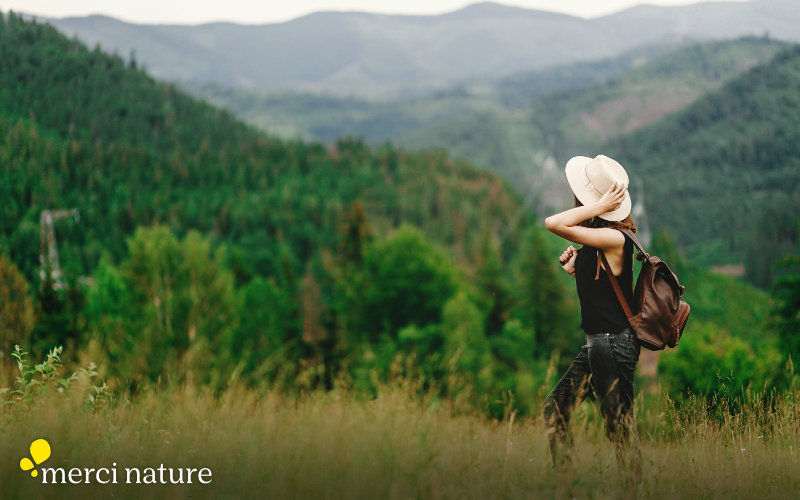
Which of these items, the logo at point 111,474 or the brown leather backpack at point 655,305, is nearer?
the logo at point 111,474

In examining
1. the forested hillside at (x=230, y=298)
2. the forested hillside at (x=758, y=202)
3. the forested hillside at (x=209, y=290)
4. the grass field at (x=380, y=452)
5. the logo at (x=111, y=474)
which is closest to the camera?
the grass field at (x=380, y=452)

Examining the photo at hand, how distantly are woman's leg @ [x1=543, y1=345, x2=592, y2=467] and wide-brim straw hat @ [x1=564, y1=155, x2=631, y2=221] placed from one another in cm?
99

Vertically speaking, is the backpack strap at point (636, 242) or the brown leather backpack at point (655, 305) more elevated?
the backpack strap at point (636, 242)

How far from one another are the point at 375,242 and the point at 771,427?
1398 inches

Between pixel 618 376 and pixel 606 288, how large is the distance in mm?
583

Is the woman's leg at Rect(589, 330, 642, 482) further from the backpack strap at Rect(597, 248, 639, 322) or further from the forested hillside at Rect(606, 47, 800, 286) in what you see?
the forested hillside at Rect(606, 47, 800, 286)

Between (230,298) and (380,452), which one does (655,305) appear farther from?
(230,298)

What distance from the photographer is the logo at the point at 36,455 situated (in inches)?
153

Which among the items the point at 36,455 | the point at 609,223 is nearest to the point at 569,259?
the point at 609,223

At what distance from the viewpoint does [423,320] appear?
122 feet

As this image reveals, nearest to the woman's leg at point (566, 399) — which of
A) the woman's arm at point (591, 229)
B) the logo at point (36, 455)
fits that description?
the woman's arm at point (591, 229)

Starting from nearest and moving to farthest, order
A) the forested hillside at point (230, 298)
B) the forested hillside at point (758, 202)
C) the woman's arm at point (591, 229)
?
the woman's arm at point (591, 229)
the forested hillside at point (230, 298)
the forested hillside at point (758, 202)

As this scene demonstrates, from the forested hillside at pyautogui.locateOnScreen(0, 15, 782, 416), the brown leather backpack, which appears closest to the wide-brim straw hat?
the brown leather backpack

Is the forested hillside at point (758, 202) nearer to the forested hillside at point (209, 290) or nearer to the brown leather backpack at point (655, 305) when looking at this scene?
the forested hillside at point (209, 290)
